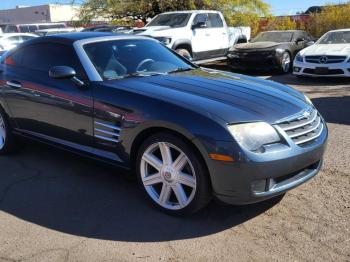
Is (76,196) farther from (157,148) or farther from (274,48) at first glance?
(274,48)

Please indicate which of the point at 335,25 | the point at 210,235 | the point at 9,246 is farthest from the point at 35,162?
the point at 335,25

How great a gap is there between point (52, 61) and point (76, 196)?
1572 millimetres

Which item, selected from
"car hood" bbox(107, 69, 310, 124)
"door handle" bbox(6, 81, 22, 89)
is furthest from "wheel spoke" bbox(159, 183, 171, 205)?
"door handle" bbox(6, 81, 22, 89)

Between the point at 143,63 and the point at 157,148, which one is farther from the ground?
the point at 143,63

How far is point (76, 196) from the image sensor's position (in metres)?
4.43

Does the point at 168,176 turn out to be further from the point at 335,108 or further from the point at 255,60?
the point at 255,60

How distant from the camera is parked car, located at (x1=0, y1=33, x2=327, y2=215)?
138 inches

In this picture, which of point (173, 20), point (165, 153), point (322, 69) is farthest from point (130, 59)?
point (173, 20)

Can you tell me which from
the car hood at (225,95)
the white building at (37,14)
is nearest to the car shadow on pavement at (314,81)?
the car hood at (225,95)

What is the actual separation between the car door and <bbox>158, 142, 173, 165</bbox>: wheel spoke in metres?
0.87

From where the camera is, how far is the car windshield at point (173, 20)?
12.9 m

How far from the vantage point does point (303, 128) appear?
151 inches

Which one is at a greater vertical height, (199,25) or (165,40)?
(199,25)

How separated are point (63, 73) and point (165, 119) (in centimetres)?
132
